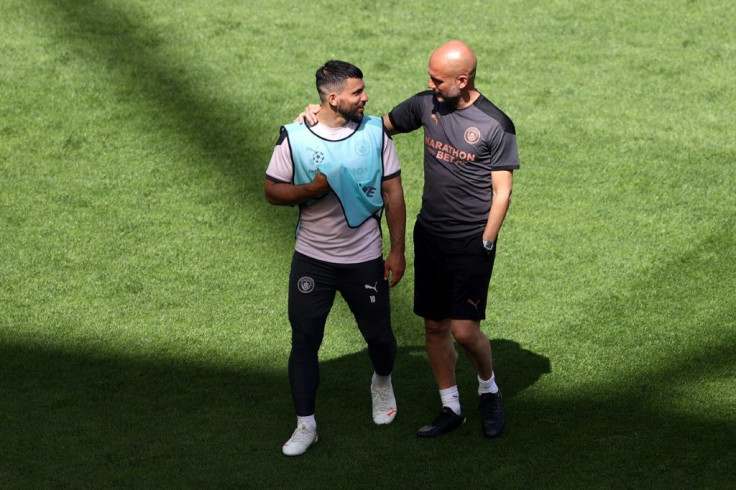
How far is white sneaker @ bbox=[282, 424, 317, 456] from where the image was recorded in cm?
580

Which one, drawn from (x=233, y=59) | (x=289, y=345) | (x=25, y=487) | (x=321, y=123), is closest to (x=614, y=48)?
(x=233, y=59)

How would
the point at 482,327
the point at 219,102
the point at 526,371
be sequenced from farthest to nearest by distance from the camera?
the point at 219,102, the point at 482,327, the point at 526,371

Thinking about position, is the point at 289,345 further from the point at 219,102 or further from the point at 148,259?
the point at 219,102

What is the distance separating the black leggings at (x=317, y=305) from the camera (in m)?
5.62

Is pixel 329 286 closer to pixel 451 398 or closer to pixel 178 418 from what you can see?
pixel 451 398

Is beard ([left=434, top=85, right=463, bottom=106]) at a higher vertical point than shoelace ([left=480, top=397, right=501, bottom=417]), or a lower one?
higher

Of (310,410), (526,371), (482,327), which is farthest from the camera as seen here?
(482,327)

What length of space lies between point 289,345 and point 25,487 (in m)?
1.93

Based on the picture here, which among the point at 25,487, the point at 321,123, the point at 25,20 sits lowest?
the point at 25,487

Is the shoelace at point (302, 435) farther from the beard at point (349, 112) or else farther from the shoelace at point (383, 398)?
the beard at point (349, 112)

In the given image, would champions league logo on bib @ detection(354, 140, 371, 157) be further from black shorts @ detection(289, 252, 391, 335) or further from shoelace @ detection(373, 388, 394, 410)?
shoelace @ detection(373, 388, 394, 410)

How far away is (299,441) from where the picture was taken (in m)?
5.81

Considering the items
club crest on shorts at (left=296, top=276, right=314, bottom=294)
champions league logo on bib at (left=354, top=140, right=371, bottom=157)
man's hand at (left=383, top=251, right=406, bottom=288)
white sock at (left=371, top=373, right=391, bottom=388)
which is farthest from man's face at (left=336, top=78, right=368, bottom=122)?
white sock at (left=371, top=373, right=391, bottom=388)

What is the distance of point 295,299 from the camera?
18.6 feet
